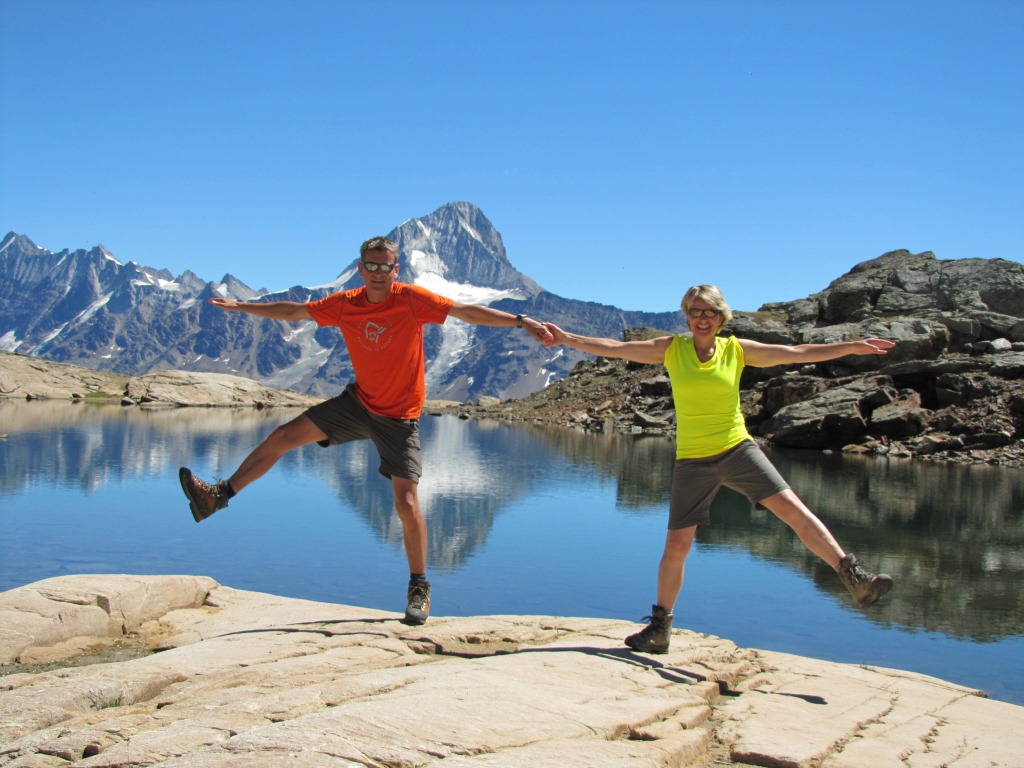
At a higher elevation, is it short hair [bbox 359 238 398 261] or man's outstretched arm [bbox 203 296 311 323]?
short hair [bbox 359 238 398 261]

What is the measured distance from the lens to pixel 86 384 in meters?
93.7

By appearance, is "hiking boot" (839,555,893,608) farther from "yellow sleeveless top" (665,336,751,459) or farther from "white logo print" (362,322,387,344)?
"white logo print" (362,322,387,344)

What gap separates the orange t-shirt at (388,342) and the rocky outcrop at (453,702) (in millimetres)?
2098

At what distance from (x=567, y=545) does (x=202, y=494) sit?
12.3 meters

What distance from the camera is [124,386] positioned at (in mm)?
98938

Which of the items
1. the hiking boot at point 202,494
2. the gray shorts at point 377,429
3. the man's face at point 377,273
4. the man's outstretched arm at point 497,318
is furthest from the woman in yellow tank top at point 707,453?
the hiking boot at point 202,494

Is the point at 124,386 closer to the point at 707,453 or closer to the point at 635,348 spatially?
the point at 635,348

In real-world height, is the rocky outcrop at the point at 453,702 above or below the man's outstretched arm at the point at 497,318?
below

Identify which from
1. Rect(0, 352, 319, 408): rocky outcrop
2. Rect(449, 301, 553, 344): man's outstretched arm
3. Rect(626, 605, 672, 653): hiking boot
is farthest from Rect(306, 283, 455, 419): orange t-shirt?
Rect(0, 352, 319, 408): rocky outcrop

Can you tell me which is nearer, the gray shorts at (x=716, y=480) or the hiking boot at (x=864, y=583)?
the hiking boot at (x=864, y=583)

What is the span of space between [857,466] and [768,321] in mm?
28936

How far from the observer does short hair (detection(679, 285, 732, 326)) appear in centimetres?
773

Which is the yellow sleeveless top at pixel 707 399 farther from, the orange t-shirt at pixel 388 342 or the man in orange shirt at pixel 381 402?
the orange t-shirt at pixel 388 342

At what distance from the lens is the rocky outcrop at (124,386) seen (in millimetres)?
85750
